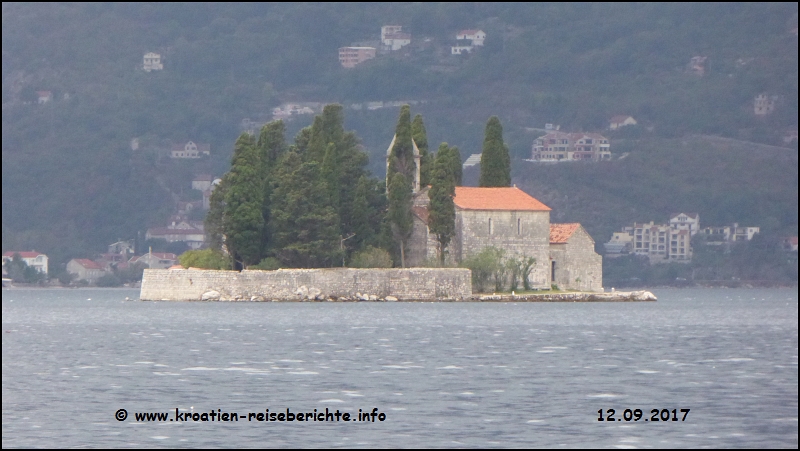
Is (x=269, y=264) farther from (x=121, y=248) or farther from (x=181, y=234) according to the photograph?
(x=181, y=234)

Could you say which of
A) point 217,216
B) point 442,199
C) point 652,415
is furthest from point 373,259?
point 652,415

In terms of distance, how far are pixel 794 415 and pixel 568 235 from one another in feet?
153

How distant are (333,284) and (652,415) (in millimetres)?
40930

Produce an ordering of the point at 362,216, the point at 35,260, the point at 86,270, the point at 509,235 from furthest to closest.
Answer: the point at 35,260, the point at 86,270, the point at 509,235, the point at 362,216

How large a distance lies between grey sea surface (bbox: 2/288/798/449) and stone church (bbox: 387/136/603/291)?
54.8ft

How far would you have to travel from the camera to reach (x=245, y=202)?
61.0 metres

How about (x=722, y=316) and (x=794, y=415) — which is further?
(x=722, y=316)

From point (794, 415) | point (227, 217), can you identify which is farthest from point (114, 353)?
point (227, 217)

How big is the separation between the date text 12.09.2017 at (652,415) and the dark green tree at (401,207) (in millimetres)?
39118

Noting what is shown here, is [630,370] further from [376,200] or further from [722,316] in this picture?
[376,200]

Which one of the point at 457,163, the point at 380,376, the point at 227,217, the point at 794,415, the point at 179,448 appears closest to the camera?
the point at 179,448

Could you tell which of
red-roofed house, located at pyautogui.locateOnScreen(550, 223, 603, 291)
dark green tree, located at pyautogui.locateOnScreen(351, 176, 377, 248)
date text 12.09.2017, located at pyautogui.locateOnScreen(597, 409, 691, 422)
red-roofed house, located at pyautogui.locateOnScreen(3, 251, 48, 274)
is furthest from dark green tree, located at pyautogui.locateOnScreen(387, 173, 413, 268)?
red-roofed house, located at pyautogui.locateOnScreen(3, 251, 48, 274)

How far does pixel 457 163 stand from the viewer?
66.7m

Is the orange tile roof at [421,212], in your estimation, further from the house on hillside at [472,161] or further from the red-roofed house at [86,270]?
the house on hillside at [472,161]
